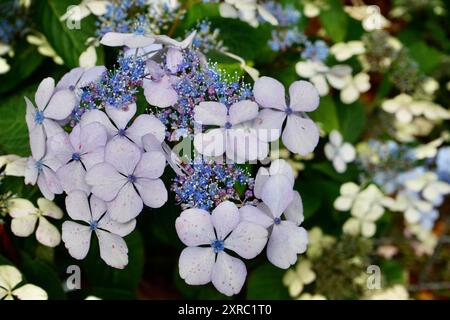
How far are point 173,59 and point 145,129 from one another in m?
0.13

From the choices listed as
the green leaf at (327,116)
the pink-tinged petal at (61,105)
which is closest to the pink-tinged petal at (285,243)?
the pink-tinged petal at (61,105)

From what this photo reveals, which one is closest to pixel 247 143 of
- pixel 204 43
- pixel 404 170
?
pixel 204 43

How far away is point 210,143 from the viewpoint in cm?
84

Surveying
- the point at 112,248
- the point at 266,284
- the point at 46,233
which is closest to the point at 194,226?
the point at 112,248

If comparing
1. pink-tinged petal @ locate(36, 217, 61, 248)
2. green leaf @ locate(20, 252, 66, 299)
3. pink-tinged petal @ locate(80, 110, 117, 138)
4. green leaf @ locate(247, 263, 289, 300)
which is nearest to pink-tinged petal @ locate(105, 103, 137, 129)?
pink-tinged petal @ locate(80, 110, 117, 138)

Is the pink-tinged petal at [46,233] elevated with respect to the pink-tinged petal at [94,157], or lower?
lower

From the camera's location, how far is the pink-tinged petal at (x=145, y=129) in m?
0.85

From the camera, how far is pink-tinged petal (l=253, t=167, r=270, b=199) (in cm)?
87

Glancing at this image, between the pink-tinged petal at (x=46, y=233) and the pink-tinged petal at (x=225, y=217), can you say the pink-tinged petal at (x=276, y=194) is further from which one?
the pink-tinged petal at (x=46, y=233)

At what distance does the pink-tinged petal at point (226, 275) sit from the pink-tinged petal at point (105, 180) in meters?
0.17

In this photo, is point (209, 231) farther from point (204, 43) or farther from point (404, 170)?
point (404, 170)

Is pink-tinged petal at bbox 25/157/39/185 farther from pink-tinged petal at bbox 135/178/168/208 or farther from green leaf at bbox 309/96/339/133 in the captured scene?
green leaf at bbox 309/96/339/133

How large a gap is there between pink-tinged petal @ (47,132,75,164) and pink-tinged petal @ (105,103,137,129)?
0.07 meters

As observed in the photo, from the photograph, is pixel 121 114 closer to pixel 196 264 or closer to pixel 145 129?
pixel 145 129
